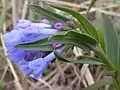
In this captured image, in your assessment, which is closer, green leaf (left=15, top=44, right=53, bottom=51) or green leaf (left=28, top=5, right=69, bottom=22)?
green leaf (left=15, top=44, right=53, bottom=51)

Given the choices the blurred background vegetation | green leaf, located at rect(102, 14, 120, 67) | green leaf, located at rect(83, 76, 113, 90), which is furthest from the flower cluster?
the blurred background vegetation

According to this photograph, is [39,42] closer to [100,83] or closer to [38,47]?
[38,47]

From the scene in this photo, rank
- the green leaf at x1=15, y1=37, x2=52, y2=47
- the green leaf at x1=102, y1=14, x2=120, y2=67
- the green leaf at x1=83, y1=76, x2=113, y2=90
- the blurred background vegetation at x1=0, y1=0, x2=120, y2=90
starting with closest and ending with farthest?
the green leaf at x1=15, y1=37, x2=52, y2=47 < the green leaf at x1=102, y1=14, x2=120, y2=67 < the green leaf at x1=83, y1=76, x2=113, y2=90 < the blurred background vegetation at x1=0, y1=0, x2=120, y2=90

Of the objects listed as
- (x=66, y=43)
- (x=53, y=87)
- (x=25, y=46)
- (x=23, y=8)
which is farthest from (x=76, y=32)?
(x=23, y=8)

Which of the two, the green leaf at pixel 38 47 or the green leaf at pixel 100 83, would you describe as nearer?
the green leaf at pixel 38 47

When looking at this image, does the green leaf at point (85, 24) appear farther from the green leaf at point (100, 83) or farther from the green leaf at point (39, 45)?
the green leaf at point (100, 83)

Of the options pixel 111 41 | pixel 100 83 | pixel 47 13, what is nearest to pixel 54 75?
pixel 100 83

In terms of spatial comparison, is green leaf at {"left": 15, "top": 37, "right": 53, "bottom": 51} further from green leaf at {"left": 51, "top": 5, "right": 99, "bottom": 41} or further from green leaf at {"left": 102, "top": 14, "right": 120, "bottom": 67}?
green leaf at {"left": 102, "top": 14, "right": 120, "bottom": 67}

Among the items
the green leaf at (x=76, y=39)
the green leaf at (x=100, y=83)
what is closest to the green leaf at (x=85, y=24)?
the green leaf at (x=76, y=39)
